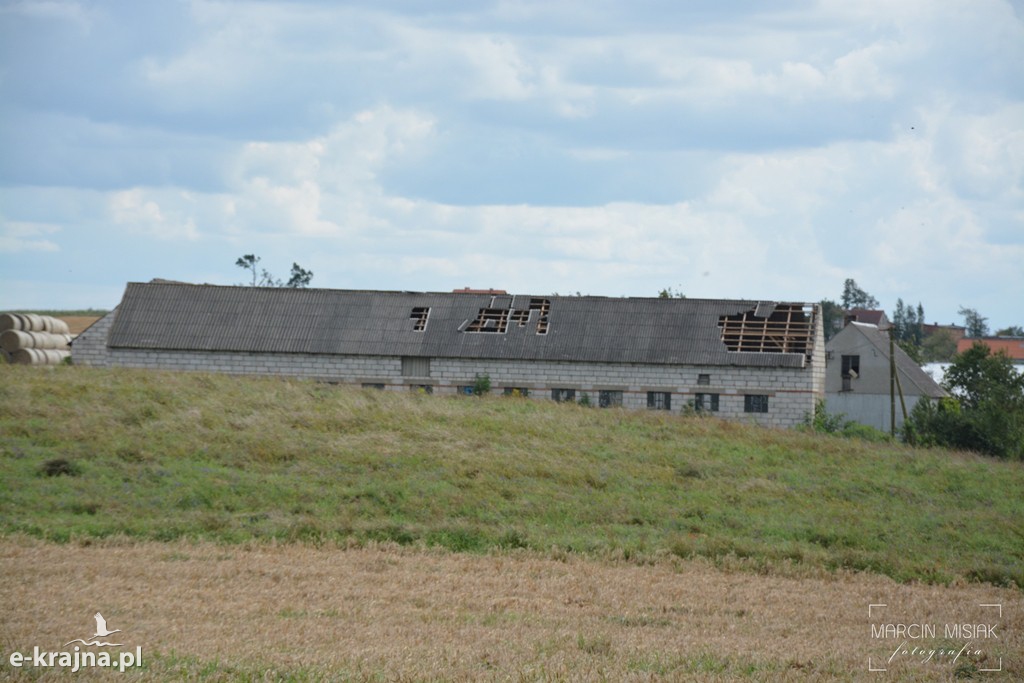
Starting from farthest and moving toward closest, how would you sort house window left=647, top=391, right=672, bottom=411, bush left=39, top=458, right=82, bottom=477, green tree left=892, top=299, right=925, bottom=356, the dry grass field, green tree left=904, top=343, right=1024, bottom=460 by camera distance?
green tree left=892, top=299, right=925, bottom=356 → house window left=647, top=391, right=672, bottom=411 → green tree left=904, top=343, right=1024, bottom=460 → bush left=39, top=458, right=82, bottom=477 → the dry grass field

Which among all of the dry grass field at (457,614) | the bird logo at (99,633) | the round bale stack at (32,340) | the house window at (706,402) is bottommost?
the dry grass field at (457,614)

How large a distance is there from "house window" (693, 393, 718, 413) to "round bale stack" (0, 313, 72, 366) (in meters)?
28.5

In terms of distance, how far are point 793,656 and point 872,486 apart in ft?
50.8

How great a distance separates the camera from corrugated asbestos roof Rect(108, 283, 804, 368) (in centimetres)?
4388

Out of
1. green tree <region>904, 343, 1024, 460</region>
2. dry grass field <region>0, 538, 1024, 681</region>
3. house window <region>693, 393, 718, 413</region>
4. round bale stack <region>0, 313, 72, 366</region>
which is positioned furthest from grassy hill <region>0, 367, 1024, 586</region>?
round bale stack <region>0, 313, 72, 366</region>

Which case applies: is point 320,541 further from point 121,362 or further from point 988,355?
point 988,355

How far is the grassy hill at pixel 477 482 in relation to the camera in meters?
18.3

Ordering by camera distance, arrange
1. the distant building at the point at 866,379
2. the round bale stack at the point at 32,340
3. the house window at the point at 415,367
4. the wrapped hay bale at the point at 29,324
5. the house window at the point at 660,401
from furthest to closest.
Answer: the distant building at the point at 866,379 < the wrapped hay bale at the point at 29,324 < the round bale stack at the point at 32,340 < the house window at the point at 415,367 < the house window at the point at 660,401

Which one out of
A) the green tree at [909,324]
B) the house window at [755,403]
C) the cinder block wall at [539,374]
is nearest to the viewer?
the cinder block wall at [539,374]

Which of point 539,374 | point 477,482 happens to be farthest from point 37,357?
point 477,482

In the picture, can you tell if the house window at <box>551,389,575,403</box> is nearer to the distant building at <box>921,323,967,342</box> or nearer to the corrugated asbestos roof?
the corrugated asbestos roof

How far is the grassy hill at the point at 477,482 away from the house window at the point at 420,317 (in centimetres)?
1331

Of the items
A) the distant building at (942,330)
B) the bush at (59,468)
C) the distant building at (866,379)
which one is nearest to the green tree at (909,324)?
the distant building at (942,330)

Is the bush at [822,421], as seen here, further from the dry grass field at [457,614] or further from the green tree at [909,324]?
the green tree at [909,324]
